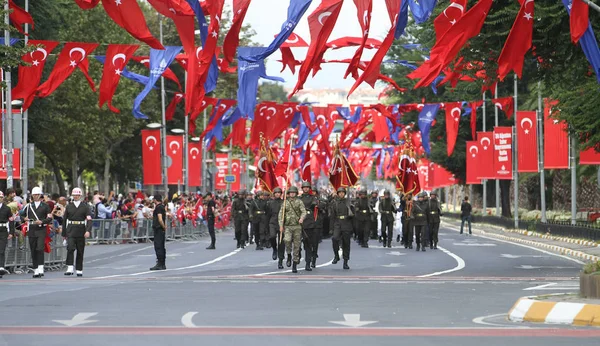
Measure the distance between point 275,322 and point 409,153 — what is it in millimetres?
32867

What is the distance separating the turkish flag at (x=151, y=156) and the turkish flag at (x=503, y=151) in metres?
13.8

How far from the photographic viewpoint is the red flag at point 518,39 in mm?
24828

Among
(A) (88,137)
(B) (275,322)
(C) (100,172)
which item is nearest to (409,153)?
(A) (88,137)

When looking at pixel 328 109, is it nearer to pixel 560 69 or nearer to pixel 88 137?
pixel 88 137

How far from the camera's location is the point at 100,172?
93.9m

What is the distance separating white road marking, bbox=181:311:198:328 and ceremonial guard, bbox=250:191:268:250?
977 inches

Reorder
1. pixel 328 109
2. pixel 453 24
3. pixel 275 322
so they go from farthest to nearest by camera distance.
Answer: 1. pixel 328 109
2. pixel 453 24
3. pixel 275 322

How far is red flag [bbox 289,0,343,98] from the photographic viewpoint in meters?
26.5

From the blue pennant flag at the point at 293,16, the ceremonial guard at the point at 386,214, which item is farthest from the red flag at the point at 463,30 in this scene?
the ceremonial guard at the point at 386,214

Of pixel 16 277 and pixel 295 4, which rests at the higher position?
pixel 295 4

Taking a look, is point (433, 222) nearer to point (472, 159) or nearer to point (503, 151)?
point (503, 151)

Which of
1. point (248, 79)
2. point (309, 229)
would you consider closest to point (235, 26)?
point (309, 229)

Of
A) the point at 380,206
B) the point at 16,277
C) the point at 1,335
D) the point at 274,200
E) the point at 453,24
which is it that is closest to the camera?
the point at 1,335

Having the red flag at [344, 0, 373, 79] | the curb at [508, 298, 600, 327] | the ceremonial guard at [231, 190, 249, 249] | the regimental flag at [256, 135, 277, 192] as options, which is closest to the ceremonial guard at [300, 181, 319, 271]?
the red flag at [344, 0, 373, 79]
